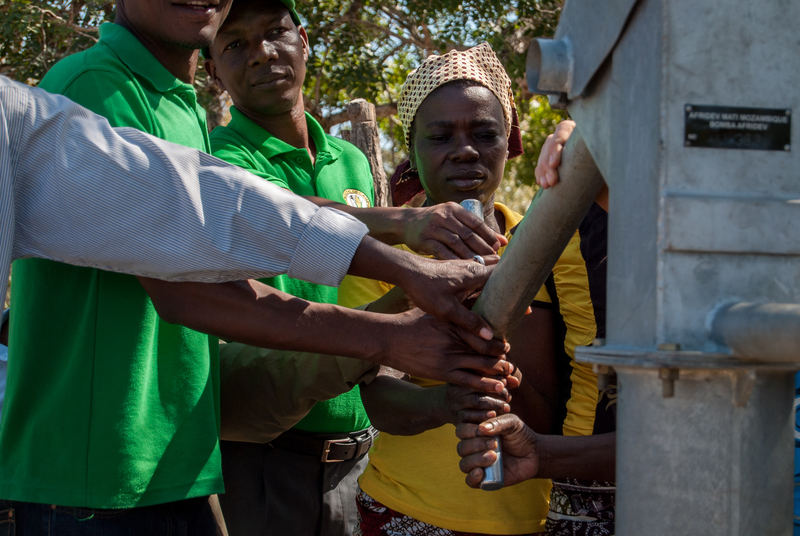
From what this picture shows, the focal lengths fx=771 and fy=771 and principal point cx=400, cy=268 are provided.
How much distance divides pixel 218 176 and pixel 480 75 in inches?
51.2

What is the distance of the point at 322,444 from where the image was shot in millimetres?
2873

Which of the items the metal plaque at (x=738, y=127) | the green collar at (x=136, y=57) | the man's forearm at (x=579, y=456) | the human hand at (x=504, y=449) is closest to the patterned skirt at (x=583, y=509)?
the man's forearm at (x=579, y=456)

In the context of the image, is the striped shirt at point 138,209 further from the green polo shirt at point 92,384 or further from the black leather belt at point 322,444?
the black leather belt at point 322,444

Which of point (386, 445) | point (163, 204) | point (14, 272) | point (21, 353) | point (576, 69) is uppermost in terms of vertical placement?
point (576, 69)

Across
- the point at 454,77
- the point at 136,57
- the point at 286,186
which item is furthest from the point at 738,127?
the point at 286,186

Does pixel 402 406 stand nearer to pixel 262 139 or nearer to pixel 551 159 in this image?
pixel 551 159

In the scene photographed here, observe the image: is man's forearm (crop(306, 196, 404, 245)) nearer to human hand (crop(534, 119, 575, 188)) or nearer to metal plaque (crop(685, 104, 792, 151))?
human hand (crop(534, 119, 575, 188))

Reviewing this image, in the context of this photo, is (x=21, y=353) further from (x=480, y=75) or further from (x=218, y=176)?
(x=480, y=75)

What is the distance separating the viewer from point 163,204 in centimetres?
163

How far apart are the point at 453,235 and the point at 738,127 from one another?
1222 mm

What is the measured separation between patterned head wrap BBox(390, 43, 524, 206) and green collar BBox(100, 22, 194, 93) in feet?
3.07

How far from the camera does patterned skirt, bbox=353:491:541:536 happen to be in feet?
7.07

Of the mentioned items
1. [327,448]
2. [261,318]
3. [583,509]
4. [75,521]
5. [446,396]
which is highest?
[261,318]

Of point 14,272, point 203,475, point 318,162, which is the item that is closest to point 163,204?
point 14,272
